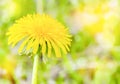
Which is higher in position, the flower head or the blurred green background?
the blurred green background

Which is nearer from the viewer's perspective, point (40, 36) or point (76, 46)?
point (40, 36)

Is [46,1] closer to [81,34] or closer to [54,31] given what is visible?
[81,34]

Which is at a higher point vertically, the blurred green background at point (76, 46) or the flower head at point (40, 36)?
the blurred green background at point (76, 46)

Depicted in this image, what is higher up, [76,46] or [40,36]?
[76,46]

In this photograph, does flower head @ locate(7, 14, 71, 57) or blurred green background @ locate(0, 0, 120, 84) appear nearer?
flower head @ locate(7, 14, 71, 57)

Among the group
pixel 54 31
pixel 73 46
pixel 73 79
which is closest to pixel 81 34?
pixel 73 46
